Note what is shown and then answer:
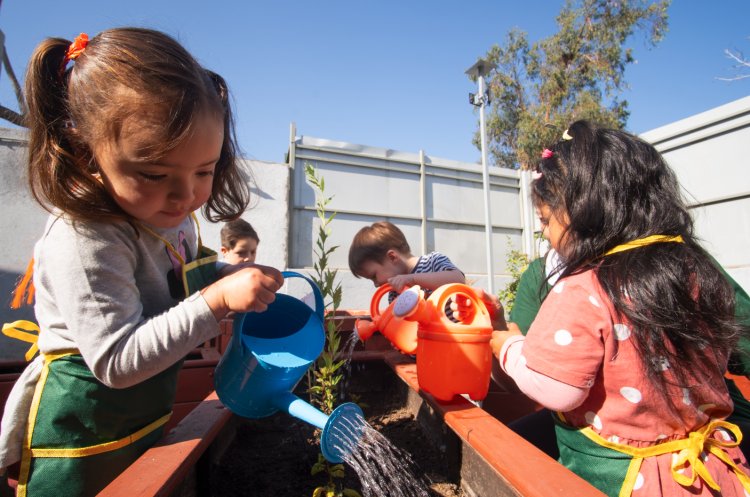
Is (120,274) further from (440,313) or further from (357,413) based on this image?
(440,313)

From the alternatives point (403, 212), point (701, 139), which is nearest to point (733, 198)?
point (701, 139)

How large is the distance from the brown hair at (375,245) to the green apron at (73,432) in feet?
6.84

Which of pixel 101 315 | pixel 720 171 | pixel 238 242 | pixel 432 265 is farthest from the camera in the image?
pixel 720 171

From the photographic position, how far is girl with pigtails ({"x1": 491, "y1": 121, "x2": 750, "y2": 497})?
0.92 metres

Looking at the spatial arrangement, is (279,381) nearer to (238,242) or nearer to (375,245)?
(375,245)

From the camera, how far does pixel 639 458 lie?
93 cm

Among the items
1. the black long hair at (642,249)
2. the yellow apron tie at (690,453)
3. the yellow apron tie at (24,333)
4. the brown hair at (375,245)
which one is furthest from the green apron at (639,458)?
the brown hair at (375,245)

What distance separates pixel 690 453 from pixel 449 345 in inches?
23.2

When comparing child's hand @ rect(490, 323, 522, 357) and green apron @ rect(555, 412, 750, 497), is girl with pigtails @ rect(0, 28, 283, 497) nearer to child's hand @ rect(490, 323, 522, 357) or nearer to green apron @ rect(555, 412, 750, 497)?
child's hand @ rect(490, 323, 522, 357)

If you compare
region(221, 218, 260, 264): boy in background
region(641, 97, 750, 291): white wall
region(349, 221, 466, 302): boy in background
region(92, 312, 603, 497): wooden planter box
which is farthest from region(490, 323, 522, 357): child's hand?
region(641, 97, 750, 291): white wall

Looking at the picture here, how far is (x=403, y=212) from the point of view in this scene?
8.84 metres

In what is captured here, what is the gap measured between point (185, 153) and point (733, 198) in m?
7.99

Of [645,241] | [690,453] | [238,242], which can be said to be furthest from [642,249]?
[238,242]

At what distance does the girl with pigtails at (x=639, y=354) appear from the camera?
3.02ft
